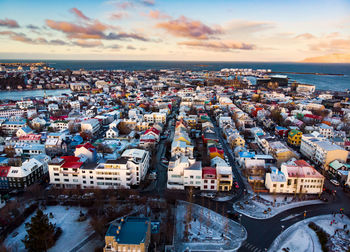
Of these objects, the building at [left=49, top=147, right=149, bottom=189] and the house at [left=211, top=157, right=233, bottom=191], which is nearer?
the house at [left=211, top=157, right=233, bottom=191]

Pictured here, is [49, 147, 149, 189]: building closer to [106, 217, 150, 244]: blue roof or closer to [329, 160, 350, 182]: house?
[106, 217, 150, 244]: blue roof

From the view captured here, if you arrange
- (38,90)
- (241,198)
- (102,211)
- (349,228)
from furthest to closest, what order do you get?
(38,90) < (241,198) < (102,211) < (349,228)

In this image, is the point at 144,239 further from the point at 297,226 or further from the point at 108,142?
the point at 108,142

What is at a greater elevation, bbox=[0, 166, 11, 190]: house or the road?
bbox=[0, 166, 11, 190]: house

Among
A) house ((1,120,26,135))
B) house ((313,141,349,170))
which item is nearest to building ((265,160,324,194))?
house ((313,141,349,170))

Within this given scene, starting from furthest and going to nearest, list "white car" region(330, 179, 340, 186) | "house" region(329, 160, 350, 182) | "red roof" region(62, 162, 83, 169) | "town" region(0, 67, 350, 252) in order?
"house" region(329, 160, 350, 182) < "white car" region(330, 179, 340, 186) < "red roof" region(62, 162, 83, 169) < "town" region(0, 67, 350, 252)

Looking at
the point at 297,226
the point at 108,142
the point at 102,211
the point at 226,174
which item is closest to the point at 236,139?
the point at 226,174

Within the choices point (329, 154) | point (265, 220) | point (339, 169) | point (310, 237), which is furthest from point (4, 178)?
point (339, 169)
